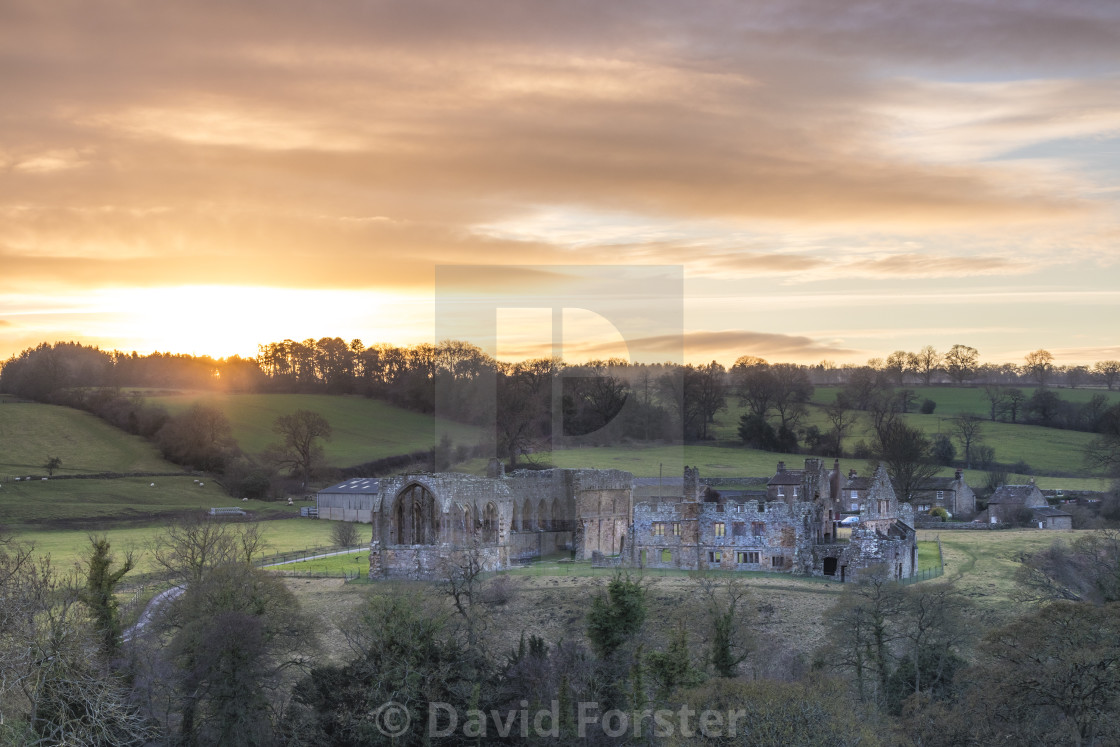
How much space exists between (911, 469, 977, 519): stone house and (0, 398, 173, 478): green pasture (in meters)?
58.5

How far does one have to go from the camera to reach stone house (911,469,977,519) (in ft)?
239

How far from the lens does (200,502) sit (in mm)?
80000

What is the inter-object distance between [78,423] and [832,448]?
65.0m

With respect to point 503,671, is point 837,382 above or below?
above

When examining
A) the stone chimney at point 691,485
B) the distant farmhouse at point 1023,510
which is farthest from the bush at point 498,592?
the distant farmhouse at point 1023,510

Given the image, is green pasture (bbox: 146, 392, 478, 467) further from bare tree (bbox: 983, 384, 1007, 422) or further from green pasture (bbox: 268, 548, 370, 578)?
bare tree (bbox: 983, 384, 1007, 422)

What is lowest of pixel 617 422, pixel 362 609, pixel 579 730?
pixel 579 730

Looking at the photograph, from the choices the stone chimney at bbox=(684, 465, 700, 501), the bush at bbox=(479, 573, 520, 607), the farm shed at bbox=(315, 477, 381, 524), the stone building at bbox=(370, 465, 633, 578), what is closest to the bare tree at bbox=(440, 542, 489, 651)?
the bush at bbox=(479, 573, 520, 607)

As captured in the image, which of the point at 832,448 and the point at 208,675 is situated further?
the point at 832,448

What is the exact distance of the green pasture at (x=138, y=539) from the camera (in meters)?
56.5

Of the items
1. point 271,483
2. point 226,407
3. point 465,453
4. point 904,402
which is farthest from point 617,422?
point 226,407

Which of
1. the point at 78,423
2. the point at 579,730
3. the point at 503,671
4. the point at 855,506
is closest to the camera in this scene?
the point at 579,730

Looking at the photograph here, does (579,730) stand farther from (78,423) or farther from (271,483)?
(78,423)

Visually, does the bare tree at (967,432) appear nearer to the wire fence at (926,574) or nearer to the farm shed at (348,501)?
the wire fence at (926,574)
